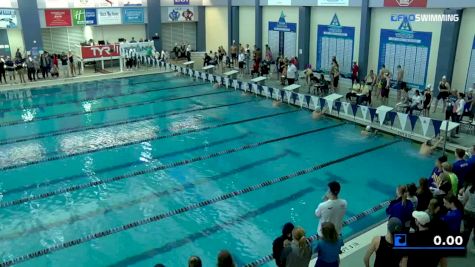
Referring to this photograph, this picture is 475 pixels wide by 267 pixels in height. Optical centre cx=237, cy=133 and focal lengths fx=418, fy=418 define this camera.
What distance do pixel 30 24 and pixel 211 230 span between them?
1698 centimetres

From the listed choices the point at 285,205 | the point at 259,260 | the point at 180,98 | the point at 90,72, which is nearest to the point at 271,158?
the point at 285,205

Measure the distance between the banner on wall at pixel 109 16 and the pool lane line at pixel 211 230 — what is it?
55.1 feet

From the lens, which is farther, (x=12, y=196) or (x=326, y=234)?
(x=12, y=196)

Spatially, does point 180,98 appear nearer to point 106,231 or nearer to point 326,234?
point 106,231

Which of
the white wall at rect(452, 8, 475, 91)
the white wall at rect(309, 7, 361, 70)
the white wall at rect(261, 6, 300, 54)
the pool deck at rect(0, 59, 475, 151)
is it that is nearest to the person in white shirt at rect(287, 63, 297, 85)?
the pool deck at rect(0, 59, 475, 151)

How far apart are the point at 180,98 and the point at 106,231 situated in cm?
891

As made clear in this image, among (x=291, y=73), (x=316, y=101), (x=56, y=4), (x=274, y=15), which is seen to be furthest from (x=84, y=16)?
(x=316, y=101)

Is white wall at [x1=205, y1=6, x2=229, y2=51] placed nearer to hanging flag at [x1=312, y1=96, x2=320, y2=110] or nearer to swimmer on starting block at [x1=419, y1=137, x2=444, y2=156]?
hanging flag at [x1=312, y1=96, x2=320, y2=110]

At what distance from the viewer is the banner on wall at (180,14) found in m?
23.3

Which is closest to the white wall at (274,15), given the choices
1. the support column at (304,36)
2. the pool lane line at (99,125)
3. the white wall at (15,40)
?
the support column at (304,36)

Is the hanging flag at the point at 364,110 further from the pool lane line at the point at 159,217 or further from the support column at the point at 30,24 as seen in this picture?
the support column at the point at 30,24

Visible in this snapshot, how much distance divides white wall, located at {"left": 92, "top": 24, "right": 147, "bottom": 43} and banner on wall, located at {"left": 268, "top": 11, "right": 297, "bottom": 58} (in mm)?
7491

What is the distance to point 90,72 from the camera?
65.1ft

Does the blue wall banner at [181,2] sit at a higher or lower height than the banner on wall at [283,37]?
higher
